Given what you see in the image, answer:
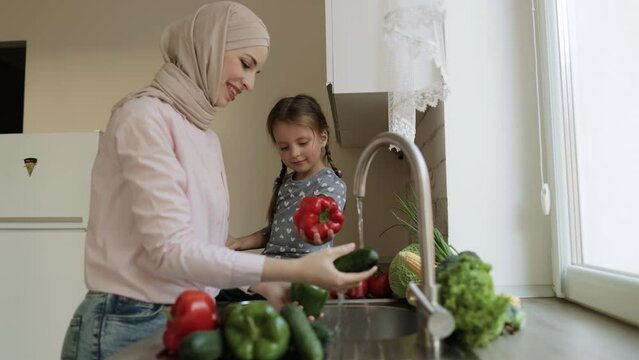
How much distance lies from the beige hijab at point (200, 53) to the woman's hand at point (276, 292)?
378mm

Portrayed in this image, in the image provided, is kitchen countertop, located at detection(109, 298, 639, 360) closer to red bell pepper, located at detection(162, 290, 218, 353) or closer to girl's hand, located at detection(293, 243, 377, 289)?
red bell pepper, located at detection(162, 290, 218, 353)

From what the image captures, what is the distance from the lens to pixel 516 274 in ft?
4.31

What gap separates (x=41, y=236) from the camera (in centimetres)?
215

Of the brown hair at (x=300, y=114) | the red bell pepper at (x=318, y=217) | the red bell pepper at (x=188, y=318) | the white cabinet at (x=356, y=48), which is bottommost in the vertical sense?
the red bell pepper at (x=188, y=318)

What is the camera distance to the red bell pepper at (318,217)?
4.24ft

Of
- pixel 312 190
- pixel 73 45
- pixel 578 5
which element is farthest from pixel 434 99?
pixel 73 45

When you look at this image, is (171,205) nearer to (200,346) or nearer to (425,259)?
(200,346)

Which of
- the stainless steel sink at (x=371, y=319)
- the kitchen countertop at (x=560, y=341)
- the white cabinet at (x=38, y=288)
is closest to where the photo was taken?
the kitchen countertop at (x=560, y=341)

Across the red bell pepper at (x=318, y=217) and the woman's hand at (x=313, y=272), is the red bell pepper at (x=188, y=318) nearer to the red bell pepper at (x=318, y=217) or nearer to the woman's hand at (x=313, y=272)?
the woman's hand at (x=313, y=272)

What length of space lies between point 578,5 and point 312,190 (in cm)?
88

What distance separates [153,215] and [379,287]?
677 millimetres

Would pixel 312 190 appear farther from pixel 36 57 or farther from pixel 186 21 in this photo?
pixel 36 57

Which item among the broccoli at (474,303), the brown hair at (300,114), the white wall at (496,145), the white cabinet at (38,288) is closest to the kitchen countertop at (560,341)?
the broccoli at (474,303)

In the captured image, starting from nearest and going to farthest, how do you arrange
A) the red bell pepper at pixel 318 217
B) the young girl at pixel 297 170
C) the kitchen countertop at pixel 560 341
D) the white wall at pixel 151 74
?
the kitchen countertop at pixel 560 341 → the red bell pepper at pixel 318 217 → the young girl at pixel 297 170 → the white wall at pixel 151 74
